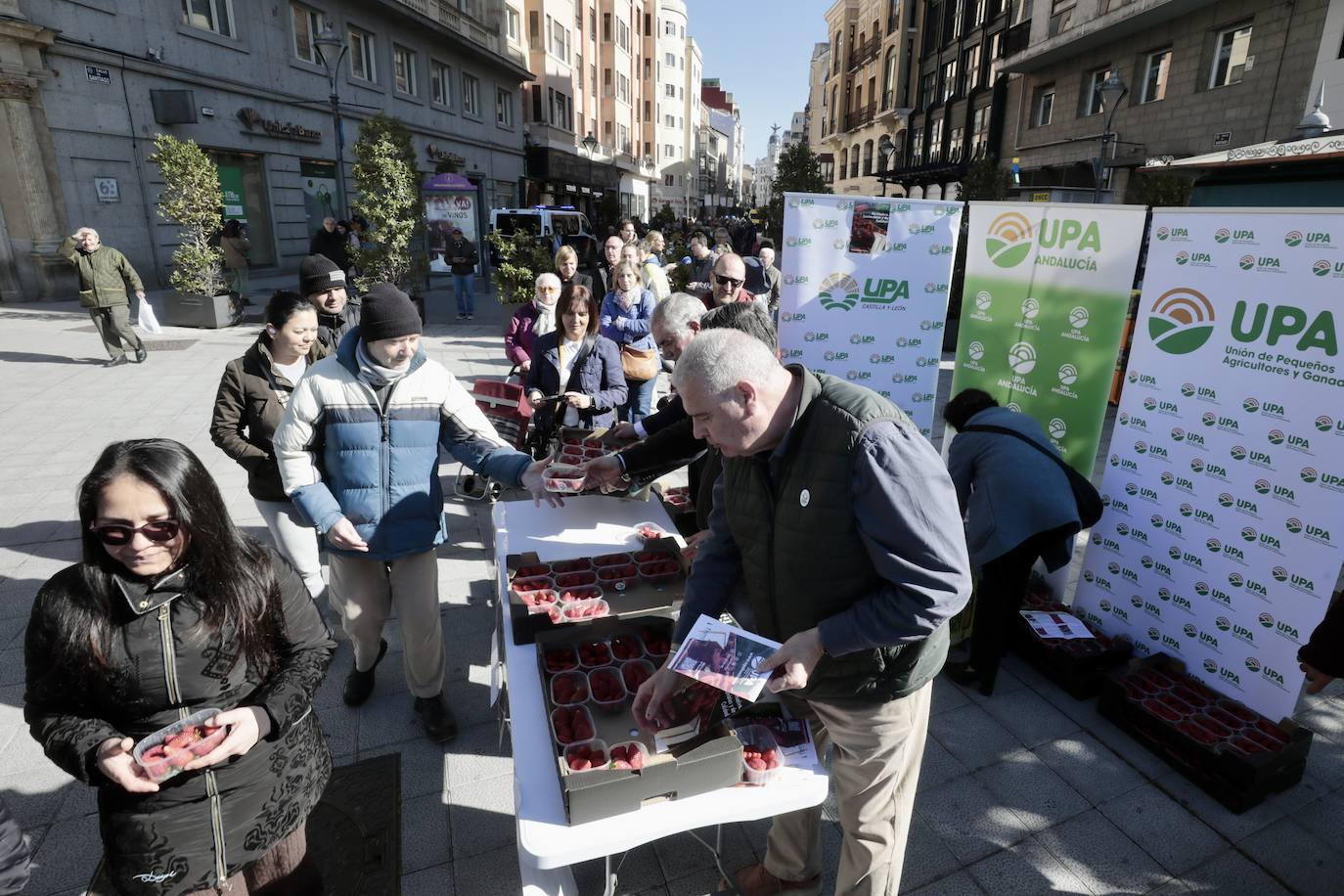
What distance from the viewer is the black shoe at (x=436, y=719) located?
3635 mm

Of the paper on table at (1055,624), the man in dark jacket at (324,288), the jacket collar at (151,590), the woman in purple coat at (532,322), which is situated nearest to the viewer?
the jacket collar at (151,590)

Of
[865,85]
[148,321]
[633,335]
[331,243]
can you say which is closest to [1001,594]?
[633,335]

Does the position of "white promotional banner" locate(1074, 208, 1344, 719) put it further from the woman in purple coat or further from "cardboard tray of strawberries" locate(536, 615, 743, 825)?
the woman in purple coat

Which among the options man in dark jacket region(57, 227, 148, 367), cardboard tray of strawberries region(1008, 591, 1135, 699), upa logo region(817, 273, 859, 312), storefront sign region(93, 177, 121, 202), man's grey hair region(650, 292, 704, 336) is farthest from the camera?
storefront sign region(93, 177, 121, 202)

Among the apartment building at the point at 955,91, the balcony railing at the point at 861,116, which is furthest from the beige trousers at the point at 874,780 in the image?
the balcony railing at the point at 861,116

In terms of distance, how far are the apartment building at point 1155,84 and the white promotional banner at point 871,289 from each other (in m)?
6.61

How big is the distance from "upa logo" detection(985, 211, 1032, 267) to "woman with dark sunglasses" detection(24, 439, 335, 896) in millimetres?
5051

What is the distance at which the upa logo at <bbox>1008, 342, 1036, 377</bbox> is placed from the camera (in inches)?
201

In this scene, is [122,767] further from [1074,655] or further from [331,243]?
[331,243]

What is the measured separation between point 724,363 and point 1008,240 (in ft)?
13.2

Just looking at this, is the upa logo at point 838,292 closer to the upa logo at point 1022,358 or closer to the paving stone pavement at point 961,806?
the upa logo at point 1022,358

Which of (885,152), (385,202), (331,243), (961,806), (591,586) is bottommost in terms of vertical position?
(961,806)

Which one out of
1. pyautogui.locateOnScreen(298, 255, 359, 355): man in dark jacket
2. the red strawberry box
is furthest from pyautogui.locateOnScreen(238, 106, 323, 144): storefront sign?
the red strawberry box

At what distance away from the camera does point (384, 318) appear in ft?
10.0
